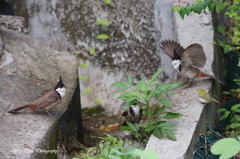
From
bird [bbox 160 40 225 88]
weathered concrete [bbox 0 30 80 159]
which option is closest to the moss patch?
weathered concrete [bbox 0 30 80 159]

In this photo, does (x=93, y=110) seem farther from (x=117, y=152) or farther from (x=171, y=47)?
(x=117, y=152)

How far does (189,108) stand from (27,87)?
6.27 feet

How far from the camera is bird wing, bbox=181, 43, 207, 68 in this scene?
435 cm

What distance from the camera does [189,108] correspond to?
3.85 metres

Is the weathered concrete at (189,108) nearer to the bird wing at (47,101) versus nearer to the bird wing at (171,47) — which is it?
the bird wing at (171,47)

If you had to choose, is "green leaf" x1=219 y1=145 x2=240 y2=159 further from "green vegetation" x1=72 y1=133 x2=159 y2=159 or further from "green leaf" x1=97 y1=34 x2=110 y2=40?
"green leaf" x1=97 y1=34 x2=110 y2=40

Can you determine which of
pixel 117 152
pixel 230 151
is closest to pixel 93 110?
pixel 117 152

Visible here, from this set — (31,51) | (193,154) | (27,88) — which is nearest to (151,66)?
(31,51)

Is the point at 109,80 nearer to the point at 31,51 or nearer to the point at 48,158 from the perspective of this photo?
the point at 31,51

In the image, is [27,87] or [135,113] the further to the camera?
[135,113]

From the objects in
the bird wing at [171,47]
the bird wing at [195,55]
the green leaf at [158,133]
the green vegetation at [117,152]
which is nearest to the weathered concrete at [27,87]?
the green vegetation at [117,152]

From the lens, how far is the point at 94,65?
289 inches

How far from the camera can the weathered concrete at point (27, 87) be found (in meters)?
3.06

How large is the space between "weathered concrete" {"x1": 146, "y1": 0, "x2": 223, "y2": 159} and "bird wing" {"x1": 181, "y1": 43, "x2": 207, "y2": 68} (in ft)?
0.89
